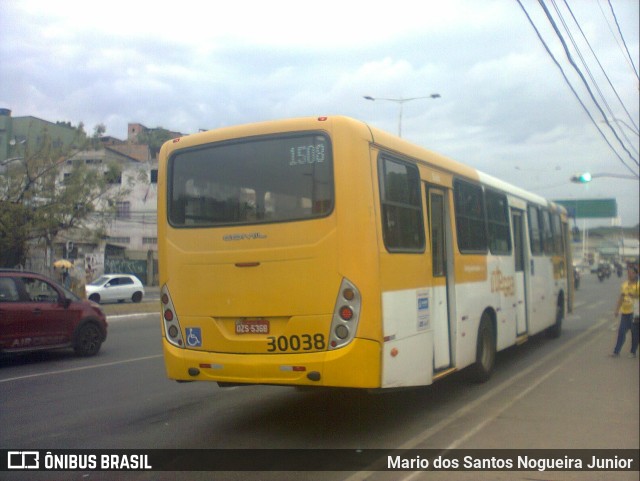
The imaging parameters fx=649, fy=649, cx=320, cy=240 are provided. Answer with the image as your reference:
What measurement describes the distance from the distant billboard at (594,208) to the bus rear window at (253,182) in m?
53.5

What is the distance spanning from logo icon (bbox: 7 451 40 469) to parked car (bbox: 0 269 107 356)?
542 centimetres

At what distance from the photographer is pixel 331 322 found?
243 inches

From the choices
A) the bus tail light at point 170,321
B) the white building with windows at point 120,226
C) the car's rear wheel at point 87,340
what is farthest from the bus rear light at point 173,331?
the white building with windows at point 120,226

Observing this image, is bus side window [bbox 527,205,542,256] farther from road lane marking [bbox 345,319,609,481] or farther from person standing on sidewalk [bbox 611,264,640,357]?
road lane marking [bbox 345,319,609,481]

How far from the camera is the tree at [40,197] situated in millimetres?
9375

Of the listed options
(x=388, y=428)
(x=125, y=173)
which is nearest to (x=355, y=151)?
(x=388, y=428)

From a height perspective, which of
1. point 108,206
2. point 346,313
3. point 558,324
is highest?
point 108,206

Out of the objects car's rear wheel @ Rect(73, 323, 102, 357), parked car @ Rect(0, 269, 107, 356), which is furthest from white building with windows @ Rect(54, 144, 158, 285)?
car's rear wheel @ Rect(73, 323, 102, 357)

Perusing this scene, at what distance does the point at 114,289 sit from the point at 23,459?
27.6 meters

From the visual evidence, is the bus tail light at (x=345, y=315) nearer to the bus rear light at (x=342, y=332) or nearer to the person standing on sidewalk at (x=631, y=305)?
the bus rear light at (x=342, y=332)

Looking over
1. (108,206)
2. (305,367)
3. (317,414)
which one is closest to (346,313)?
(305,367)

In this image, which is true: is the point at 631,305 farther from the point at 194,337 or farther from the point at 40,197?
the point at 40,197

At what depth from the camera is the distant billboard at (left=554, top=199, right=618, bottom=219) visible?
56312 millimetres

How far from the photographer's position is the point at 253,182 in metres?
6.68
